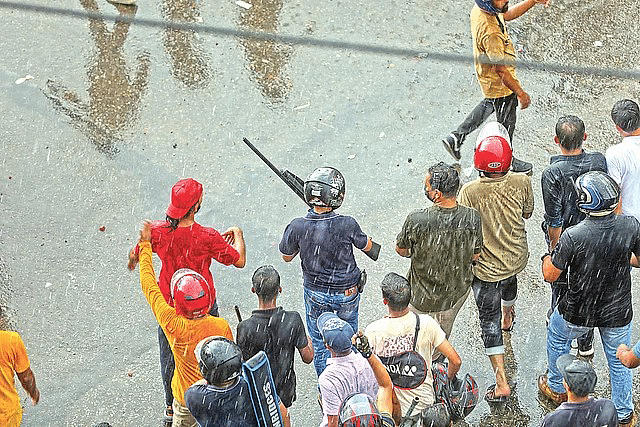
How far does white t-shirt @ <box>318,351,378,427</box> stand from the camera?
4.81 meters

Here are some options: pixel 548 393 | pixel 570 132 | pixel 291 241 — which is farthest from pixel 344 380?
pixel 570 132

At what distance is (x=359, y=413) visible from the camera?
4.31 metres

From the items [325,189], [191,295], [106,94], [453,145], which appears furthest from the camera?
[106,94]

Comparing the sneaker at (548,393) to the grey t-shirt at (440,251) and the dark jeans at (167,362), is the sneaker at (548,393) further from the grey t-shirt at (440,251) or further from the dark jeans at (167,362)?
the dark jeans at (167,362)

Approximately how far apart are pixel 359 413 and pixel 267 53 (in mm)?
5926

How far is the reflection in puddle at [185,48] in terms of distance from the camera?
941cm

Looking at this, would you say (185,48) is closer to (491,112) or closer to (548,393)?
(491,112)

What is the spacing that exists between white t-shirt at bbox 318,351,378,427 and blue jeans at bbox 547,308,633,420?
1.55m

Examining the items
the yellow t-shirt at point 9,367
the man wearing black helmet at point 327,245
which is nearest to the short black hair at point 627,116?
the man wearing black helmet at point 327,245

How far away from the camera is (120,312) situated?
23.2 feet

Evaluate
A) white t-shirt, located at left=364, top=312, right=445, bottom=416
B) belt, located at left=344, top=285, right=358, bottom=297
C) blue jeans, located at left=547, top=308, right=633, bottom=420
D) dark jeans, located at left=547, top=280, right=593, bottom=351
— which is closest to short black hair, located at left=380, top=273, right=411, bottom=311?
white t-shirt, located at left=364, top=312, right=445, bottom=416

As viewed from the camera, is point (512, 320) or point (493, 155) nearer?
point (493, 155)

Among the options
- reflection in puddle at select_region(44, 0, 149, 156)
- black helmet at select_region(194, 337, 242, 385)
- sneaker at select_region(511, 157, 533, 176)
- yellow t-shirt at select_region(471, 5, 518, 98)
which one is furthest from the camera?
reflection in puddle at select_region(44, 0, 149, 156)

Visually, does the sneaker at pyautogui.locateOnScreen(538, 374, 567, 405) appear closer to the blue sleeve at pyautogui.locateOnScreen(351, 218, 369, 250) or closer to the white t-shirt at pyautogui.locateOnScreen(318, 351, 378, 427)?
the blue sleeve at pyautogui.locateOnScreen(351, 218, 369, 250)
